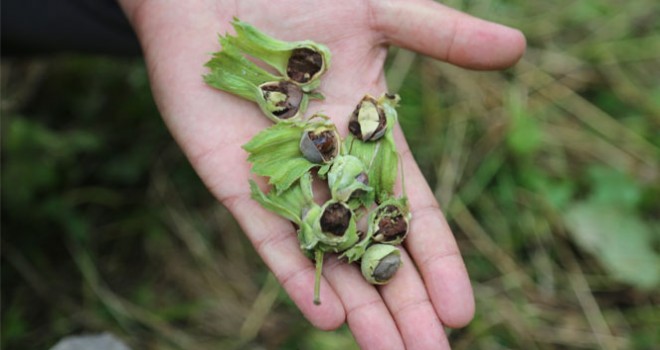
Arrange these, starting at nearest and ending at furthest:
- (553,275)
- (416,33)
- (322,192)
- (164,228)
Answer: (322,192), (416,33), (553,275), (164,228)

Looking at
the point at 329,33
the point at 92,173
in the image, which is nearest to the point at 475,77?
the point at 329,33

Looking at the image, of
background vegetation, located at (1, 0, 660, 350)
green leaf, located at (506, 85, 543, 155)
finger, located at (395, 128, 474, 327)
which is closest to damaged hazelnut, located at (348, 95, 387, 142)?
finger, located at (395, 128, 474, 327)

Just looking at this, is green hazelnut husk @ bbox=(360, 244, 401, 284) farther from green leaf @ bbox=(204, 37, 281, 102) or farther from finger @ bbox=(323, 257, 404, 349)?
green leaf @ bbox=(204, 37, 281, 102)

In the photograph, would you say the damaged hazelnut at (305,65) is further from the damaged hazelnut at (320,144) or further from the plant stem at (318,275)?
the plant stem at (318,275)

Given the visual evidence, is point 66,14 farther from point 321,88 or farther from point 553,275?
point 553,275

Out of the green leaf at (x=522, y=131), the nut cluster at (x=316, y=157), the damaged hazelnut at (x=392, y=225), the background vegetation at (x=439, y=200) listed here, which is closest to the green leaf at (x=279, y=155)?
the nut cluster at (x=316, y=157)

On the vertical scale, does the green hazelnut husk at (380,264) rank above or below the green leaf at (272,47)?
below
